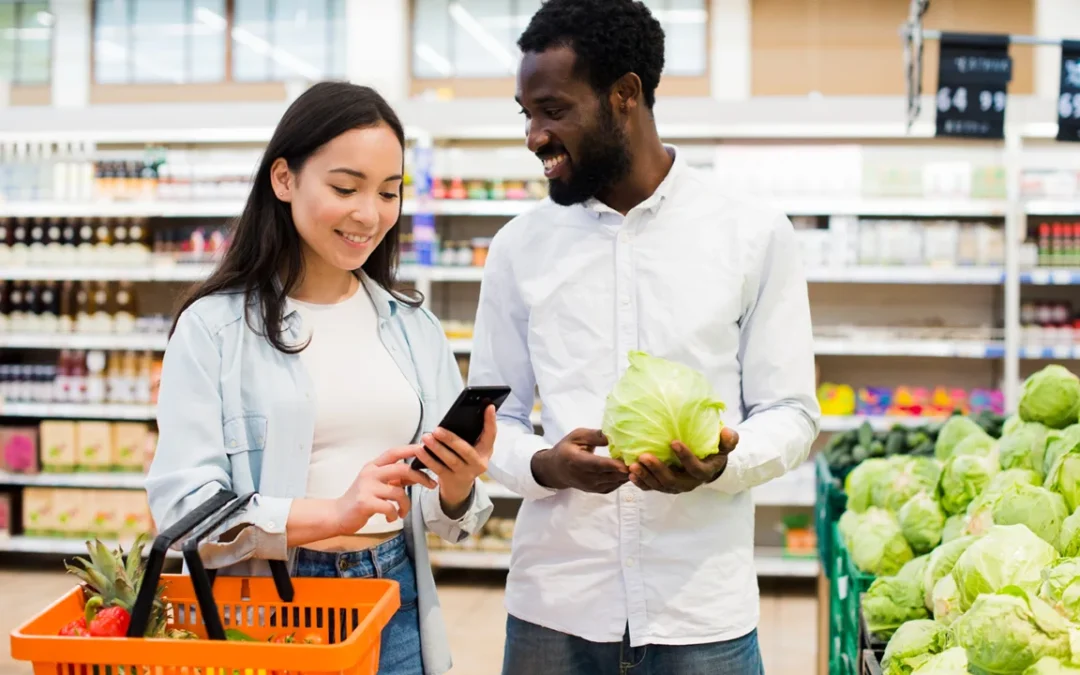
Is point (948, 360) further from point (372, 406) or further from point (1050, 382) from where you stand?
point (372, 406)

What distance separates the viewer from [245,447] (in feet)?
5.28

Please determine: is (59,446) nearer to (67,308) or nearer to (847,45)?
(67,308)

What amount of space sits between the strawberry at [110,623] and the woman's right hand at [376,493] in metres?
0.31

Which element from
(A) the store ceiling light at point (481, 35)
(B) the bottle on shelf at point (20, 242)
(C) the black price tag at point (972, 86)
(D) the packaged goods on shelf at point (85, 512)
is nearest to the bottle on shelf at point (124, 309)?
(B) the bottle on shelf at point (20, 242)

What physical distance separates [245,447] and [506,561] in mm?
4536

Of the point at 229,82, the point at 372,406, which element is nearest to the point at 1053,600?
the point at 372,406

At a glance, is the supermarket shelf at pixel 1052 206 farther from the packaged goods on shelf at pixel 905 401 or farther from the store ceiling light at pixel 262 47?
the store ceiling light at pixel 262 47

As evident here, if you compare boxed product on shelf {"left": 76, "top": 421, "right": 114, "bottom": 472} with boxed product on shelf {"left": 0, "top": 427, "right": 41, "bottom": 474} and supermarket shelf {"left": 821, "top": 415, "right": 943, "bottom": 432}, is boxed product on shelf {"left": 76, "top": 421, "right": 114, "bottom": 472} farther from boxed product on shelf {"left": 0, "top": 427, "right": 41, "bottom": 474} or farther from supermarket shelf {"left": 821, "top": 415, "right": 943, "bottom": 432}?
supermarket shelf {"left": 821, "top": 415, "right": 943, "bottom": 432}

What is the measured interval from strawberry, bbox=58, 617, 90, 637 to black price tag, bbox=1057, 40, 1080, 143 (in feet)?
17.0

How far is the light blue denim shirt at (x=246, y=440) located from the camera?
4.95 feet

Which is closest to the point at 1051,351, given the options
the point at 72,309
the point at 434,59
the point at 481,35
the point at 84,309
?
the point at 481,35

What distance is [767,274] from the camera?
1.76 metres

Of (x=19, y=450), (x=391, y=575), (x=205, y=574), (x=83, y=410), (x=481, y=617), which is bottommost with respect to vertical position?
(x=481, y=617)

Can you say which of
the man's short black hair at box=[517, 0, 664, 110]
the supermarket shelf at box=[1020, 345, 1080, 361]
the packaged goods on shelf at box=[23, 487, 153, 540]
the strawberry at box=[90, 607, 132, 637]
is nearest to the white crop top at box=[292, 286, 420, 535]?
the strawberry at box=[90, 607, 132, 637]
